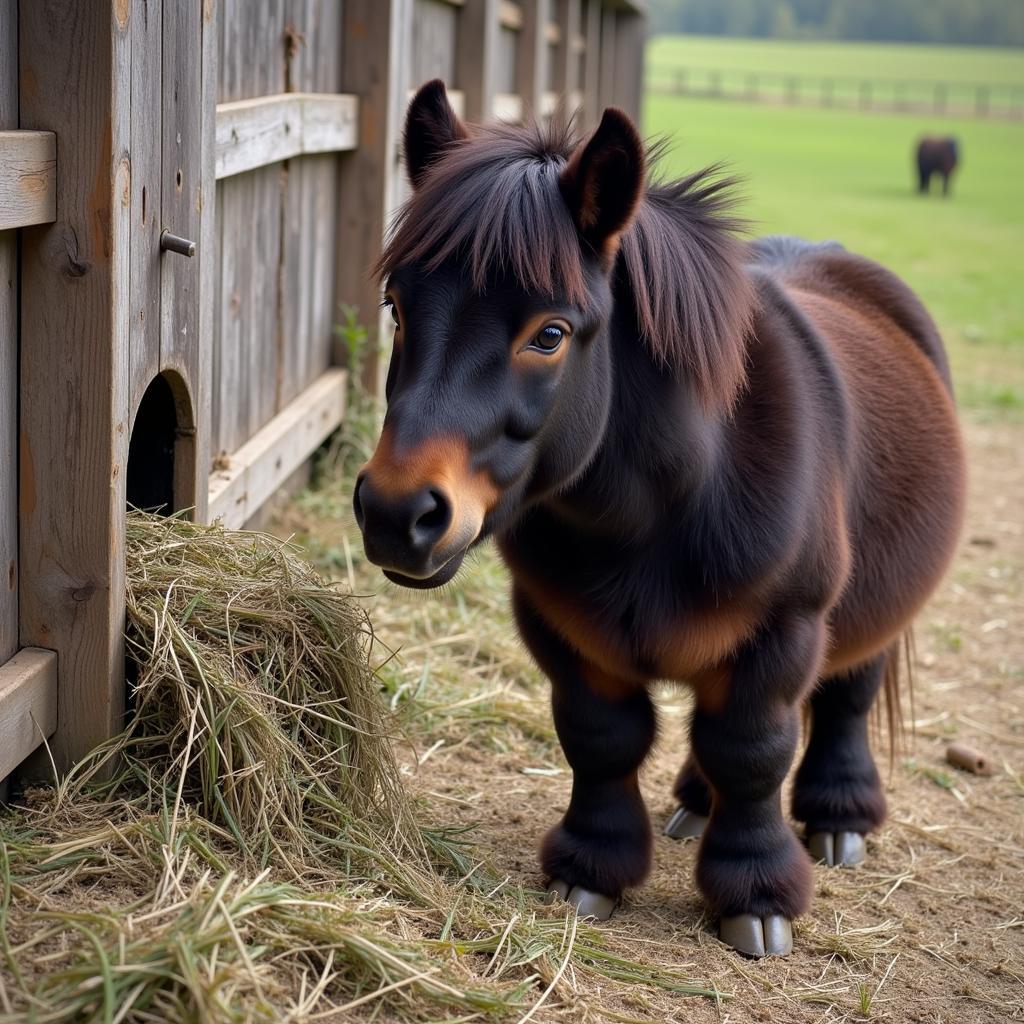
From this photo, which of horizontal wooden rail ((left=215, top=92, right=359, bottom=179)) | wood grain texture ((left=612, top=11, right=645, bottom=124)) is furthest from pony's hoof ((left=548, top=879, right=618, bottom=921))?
wood grain texture ((left=612, top=11, right=645, bottom=124))

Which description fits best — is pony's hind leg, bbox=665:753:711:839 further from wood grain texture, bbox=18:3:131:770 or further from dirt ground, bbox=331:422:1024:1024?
wood grain texture, bbox=18:3:131:770

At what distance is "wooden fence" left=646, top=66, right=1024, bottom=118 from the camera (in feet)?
173

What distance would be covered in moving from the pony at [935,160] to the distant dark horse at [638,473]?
83.8ft

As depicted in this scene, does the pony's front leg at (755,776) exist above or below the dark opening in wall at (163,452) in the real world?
below

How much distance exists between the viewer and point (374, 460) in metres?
Result: 2.19

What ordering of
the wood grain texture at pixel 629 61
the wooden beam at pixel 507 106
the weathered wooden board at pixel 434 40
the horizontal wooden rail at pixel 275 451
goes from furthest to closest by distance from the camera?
the wood grain texture at pixel 629 61 → the wooden beam at pixel 507 106 → the weathered wooden board at pixel 434 40 → the horizontal wooden rail at pixel 275 451

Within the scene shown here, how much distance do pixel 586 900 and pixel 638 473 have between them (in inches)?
41.8

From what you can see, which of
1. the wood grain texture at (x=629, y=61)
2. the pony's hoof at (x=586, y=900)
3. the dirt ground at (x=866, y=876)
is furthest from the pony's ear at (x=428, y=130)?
the wood grain texture at (x=629, y=61)

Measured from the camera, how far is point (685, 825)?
354 centimetres

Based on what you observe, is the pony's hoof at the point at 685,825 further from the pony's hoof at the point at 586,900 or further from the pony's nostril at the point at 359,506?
the pony's nostril at the point at 359,506

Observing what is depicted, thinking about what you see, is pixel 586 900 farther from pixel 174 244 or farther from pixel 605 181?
pixel 174 244

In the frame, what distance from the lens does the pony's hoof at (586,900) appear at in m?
2.94

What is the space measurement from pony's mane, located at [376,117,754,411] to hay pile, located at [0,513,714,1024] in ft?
2.95

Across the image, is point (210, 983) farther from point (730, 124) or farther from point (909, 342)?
point (730, 124)
